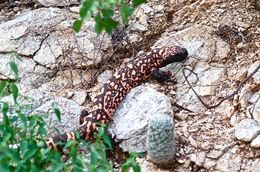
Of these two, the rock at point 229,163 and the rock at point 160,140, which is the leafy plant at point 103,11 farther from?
the rock at point 229,163

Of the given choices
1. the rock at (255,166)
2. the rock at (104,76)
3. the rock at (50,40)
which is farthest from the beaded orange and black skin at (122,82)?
the rock at (255,166)

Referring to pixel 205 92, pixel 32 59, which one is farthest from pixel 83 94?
pixel 205 92

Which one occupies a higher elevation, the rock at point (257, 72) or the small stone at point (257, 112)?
the rock at point (257, 72)

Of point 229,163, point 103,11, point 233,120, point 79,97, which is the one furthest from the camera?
point 79,97

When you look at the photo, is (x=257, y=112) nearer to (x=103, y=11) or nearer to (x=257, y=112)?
(x=257, y=112)

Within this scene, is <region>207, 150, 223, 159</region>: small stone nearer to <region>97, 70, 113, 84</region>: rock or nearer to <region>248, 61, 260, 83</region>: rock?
<region>248, 61, 260, 83</region>: rock

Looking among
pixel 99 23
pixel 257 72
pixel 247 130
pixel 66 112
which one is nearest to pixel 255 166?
pixel 247 130

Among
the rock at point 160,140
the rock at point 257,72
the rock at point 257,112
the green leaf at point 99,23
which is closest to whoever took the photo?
the green leaf at point 99,23
